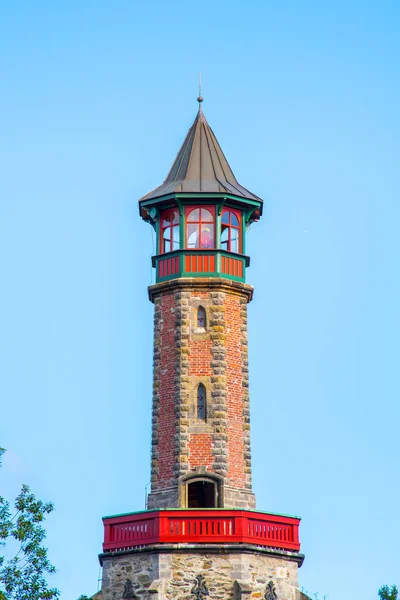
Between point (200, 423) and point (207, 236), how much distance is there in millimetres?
7009

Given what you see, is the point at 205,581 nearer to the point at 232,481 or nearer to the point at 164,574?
the point at 164,574

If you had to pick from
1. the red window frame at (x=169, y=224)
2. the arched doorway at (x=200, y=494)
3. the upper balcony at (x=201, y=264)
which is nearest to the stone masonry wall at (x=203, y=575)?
the arched doorway at (x=200, y=494)

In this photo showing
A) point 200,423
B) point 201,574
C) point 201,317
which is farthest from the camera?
point 201,317

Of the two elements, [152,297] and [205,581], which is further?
[152,297]

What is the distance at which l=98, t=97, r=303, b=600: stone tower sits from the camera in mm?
52312

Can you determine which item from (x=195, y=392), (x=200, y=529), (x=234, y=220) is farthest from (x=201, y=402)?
(x=234, y=220)

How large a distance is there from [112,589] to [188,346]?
923cm

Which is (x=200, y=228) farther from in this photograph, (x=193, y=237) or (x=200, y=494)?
(x=200, y=494)

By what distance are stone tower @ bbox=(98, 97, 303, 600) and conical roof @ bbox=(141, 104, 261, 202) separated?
2.0 inches

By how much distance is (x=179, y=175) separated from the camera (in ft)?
199

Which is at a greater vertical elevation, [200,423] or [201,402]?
[201,402]

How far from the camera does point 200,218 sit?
59469 millimetres

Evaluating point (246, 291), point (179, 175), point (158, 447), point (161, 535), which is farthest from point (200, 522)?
point (179, 175)

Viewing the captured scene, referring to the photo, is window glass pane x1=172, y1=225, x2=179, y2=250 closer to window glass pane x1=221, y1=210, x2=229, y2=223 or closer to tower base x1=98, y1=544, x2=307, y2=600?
window glass pane x1=221, y1=210, x2=229, y2=223
